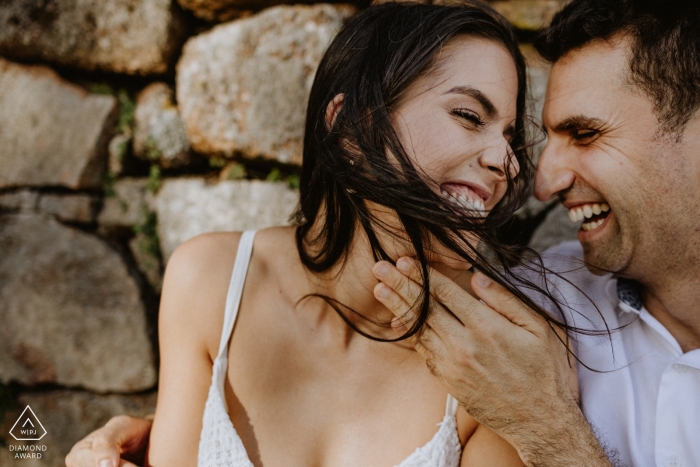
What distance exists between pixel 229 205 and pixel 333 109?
3.05 ft

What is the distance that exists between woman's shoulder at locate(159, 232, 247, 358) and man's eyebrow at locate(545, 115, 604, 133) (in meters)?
1.24

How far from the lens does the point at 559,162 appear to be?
181 cm

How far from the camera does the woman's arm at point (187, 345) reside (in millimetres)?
1637

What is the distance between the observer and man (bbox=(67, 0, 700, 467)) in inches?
58.9

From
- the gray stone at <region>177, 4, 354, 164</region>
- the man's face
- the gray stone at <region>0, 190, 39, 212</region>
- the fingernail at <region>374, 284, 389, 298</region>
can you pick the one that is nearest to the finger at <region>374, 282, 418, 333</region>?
the fingernail at <region>374, 284, 389, 298</region>

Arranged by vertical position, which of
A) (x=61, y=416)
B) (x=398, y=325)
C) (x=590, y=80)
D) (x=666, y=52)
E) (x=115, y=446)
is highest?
(x=666, y=52)

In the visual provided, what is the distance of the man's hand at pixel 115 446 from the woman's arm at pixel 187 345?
0.38 feet

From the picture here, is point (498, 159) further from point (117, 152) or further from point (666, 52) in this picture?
point (117, 152)

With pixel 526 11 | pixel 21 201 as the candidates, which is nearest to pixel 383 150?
pixel 526 11

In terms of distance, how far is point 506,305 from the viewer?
5.10 feet

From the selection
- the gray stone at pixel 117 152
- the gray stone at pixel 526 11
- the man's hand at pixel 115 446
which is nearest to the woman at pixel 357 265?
the man's hand at pixel 115 446

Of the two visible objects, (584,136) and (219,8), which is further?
(219,8)

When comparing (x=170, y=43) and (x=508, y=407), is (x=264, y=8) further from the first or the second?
(x=508, y=407)

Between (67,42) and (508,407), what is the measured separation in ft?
7.97
